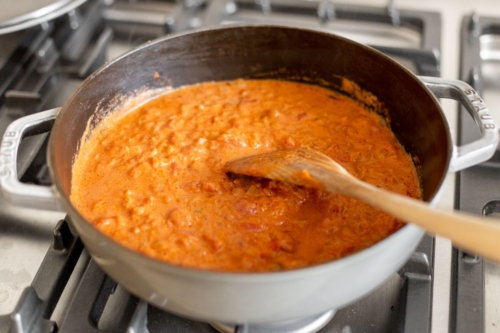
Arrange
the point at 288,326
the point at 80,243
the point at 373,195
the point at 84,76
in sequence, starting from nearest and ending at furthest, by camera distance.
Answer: the point at 373,195 < the point at 288,326 < the point at 80,243 < the point at 84,76

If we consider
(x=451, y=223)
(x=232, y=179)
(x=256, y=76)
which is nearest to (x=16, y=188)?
(x=232, y=179)

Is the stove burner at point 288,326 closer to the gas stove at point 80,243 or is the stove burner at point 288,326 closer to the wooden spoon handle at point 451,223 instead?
the gas stove at point 80,243

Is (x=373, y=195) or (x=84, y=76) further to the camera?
(x=84, y=76)

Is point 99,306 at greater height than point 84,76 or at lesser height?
lesser

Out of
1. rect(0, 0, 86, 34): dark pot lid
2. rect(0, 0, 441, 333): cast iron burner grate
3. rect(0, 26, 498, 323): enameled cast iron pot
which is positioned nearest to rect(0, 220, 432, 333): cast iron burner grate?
rect(0, 0, 441, 333): cast iron burner grate

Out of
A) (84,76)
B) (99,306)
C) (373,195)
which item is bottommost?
(99,306)

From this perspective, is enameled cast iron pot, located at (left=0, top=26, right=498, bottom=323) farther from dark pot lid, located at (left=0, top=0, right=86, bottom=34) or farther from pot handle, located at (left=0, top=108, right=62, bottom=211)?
dark pot lid, located at (left=0, top=0, right=86, bottom=34)

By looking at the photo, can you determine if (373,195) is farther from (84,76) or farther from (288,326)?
(84,76)
